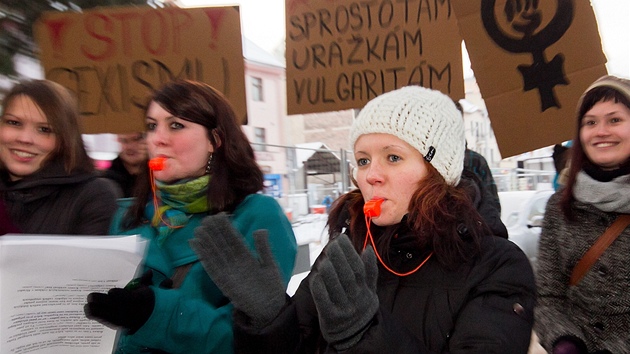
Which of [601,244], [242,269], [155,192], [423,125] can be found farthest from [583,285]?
[155,192]

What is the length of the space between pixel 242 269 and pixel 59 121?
1.23 metres

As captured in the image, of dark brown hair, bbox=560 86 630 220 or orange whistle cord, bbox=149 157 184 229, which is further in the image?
dark brown hair, bbox=560 86 630 220

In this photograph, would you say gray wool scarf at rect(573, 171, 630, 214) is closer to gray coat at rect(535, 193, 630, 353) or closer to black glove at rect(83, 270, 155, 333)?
gray coat at rect(535, 193, 630, 353)

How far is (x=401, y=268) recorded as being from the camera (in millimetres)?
1432

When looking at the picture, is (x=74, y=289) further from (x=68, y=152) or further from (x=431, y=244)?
(x=431, y=244)

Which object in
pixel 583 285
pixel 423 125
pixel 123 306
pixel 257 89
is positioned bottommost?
pixel 583 285

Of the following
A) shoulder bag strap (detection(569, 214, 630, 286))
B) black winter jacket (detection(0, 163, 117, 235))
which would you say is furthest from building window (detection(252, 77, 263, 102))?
shoulder bag strap (detection(569, 214, 630, 286))

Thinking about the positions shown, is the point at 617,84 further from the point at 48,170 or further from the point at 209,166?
the point at 48,170

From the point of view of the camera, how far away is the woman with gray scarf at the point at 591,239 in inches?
68.9

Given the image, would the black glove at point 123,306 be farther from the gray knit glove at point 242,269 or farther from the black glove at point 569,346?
the black glove at point 569,346

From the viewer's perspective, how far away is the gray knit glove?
1.23 meters

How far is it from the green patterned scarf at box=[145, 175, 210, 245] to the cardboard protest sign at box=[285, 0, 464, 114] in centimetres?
122

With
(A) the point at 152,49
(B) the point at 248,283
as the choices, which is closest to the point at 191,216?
(B) the point at 248,283

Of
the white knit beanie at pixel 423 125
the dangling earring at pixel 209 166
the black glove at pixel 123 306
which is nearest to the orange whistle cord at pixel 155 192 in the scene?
the dangling earring at pixel 209 166
